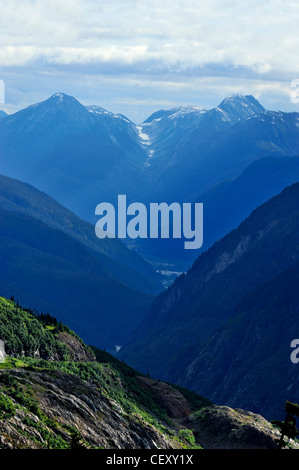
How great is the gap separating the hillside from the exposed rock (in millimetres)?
143

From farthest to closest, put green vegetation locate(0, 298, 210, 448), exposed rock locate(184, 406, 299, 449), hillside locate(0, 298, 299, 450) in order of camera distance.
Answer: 1. exposed rock locate(184, 406, 299, 449)
2. hillside locate(0, 298, 299, 450)
3. green vegetation locate(0, 298, 210, 448)

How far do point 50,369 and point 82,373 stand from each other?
53.8 ft

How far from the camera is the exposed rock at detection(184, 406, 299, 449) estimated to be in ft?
391

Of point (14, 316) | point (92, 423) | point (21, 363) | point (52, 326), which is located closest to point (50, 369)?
point (21, 363)

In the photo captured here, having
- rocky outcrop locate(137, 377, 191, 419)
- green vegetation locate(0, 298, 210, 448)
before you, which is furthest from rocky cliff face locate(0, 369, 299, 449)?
rocky outcrop locate(137, 377, 191, 419)

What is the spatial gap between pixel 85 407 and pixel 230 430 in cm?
3815

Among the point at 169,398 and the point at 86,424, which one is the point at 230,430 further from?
the point at 86,424

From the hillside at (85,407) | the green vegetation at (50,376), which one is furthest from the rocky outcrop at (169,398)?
the green vegetation at (50,376)

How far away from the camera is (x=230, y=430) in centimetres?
12550

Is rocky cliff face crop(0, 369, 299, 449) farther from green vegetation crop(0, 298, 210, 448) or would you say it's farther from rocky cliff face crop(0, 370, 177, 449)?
green vegetation crop(0, 298, 210, 448)

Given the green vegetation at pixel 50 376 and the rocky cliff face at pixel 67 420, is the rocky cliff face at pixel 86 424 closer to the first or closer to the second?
the rocky cliff face at pixel 67 420

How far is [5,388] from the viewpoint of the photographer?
8306 cm

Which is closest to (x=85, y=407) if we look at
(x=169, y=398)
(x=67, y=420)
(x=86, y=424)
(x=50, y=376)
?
(x=86, y=424)

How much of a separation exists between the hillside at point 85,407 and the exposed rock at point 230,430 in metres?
0.14
